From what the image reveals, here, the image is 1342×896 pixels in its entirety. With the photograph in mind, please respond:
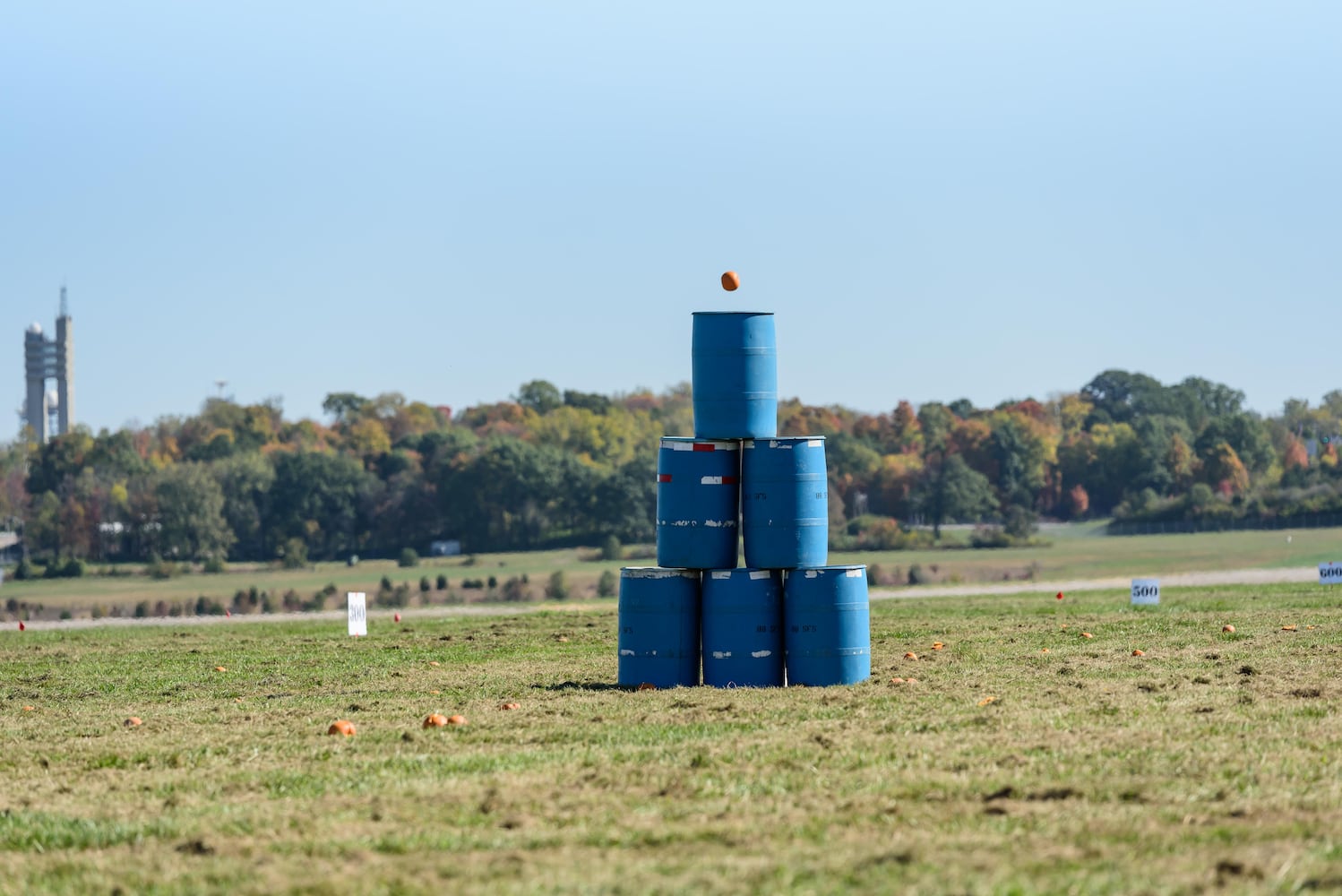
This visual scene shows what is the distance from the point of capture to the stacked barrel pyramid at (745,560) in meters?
15.4

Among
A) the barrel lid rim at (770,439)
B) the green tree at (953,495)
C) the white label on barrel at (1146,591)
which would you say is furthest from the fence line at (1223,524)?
the barrel lid rim at (770,439)

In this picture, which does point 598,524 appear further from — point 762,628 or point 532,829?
point 532,829

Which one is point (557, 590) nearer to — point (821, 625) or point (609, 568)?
point (609, 568)

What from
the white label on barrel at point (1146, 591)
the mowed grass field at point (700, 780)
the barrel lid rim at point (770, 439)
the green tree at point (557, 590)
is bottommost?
the green tree at point (557, 590)

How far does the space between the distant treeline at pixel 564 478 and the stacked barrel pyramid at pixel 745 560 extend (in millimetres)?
78083

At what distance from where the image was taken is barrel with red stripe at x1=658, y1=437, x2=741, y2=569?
15.5 metres

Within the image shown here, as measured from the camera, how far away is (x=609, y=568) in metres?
82.0

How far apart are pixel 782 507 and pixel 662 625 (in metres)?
1.50

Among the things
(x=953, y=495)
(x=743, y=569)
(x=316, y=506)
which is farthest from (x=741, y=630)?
A: (x=953, y=495)

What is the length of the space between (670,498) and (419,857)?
7.91 metres

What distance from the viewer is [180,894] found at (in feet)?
24.3

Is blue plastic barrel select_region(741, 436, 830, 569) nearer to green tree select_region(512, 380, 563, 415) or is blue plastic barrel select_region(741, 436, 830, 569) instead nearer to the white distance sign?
the white distance sign

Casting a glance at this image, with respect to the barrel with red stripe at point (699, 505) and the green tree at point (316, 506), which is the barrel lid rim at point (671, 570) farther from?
the green tree at point (316, 506)

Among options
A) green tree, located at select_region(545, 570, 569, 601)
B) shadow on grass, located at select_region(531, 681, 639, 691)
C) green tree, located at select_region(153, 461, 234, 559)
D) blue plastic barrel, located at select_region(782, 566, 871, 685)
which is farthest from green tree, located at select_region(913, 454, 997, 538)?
blue plastic barrel, located at select_region(782, 566, 871, 685)
